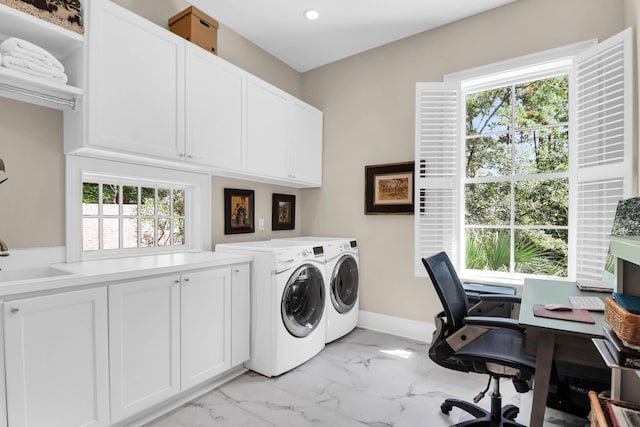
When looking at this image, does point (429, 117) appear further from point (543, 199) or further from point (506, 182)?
point (543, 199)

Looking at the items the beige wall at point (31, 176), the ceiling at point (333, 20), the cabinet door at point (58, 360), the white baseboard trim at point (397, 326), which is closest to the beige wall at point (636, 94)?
the ceiling at point (333, 20)

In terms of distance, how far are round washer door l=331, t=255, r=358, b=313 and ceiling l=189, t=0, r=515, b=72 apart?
2.19 meters

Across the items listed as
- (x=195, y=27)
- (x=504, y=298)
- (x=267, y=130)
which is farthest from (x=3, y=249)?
(x=504, y=298)

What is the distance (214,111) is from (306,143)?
1214 mm

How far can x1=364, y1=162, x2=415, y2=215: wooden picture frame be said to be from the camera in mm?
3191

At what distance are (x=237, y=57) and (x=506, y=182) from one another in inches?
108

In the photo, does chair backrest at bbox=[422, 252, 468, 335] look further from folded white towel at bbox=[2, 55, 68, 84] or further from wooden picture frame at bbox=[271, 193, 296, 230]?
folded white towel at bbox=[2, 55, 68, 84]

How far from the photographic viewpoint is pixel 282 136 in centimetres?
315

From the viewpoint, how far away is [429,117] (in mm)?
2920

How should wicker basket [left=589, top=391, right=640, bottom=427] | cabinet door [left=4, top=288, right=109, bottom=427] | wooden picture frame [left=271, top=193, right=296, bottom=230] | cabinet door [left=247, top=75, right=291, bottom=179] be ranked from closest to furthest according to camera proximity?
wicker basket [left=589, top=391, right=640, bottom=427], cabinet door [left=4, top=288, right=109, bottom=427], cabinet door [left=247, top=75, right=291, bottom=179], wooden picture frame [left=271, top=193, right=296, bottom=230]

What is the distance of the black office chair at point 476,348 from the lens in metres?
1.50

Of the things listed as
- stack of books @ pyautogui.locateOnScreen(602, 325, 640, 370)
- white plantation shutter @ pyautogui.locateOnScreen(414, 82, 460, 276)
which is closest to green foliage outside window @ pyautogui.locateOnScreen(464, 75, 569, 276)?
white plantation shutter @ pyautogui.locateOnScreen(414, 82, 460, 276)

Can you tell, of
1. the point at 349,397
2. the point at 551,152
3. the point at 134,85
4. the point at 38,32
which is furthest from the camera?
the point at 551,152

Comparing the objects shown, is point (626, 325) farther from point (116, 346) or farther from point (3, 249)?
point (3, 249)
